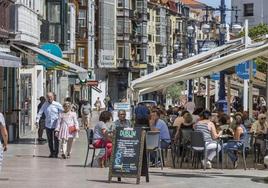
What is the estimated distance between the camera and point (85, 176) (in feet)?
62.4

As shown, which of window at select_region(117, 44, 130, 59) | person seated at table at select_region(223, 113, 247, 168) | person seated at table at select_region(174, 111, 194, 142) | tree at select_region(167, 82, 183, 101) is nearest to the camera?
person seated at table at select_region(223, 113, 247, 168)

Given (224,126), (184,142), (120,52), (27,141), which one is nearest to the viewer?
(184,142)

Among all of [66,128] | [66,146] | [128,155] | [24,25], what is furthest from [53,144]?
[24,25]

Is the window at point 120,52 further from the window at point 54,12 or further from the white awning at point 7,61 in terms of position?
the white awning at point 7,61

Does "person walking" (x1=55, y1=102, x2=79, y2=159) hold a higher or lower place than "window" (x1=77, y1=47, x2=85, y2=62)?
lower

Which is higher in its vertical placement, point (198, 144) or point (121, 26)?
point (121, 26)

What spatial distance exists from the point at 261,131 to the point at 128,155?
20.4ft

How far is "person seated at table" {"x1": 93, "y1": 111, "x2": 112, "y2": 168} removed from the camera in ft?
69.9

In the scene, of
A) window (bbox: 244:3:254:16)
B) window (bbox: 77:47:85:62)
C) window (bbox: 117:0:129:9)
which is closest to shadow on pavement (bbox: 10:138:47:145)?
window (bbox: 77:47:85:62)

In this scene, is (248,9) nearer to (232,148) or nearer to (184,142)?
(184,142)

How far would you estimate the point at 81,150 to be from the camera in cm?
2864

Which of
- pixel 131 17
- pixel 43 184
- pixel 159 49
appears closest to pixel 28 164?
pixel 43 184

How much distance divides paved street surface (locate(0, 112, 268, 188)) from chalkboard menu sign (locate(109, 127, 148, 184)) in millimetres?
238

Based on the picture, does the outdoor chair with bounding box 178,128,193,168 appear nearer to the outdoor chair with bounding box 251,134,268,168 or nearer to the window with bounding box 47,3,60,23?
the outdoor chair with bounding box 251,134,268,168
